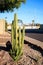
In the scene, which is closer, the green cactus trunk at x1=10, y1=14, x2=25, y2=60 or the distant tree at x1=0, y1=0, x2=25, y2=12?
the green cactus trunk at x1=10, y1=14, x2=25, y2=60

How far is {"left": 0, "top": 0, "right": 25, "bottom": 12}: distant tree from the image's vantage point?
26.4 m

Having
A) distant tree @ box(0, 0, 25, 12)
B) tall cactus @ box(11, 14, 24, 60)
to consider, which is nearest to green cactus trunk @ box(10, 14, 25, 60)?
tall cactus @ box(11, 14, 24, 60)

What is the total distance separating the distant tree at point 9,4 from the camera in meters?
26.4

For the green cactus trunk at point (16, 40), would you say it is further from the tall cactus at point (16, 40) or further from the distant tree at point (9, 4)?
the distant tree at point (9, 4)

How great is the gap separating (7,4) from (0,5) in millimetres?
933

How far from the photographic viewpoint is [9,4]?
91.0ft

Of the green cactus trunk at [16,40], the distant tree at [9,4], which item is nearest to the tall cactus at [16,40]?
the green cactus trunk at [16,40]

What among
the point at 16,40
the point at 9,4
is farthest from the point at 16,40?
the point at 9,4

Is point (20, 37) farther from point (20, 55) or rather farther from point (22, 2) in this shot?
point (22, 2)

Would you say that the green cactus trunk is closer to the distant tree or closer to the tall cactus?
the tall cactus

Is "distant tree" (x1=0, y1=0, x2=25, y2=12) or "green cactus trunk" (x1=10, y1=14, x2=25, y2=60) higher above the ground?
"distant tree" (x1=0, y1=0, x2=25, y2=12)

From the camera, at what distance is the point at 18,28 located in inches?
427

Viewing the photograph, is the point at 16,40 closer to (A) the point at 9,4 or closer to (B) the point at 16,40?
(B) the point at 16,40

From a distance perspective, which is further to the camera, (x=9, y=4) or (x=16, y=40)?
(x=9, y=4)
